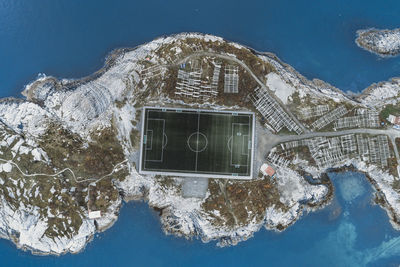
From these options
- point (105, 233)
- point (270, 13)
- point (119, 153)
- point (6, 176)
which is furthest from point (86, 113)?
point (270, 13)

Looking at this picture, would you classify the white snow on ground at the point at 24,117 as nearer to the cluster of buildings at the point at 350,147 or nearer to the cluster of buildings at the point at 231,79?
the cluster of buildings at the point at 231,79

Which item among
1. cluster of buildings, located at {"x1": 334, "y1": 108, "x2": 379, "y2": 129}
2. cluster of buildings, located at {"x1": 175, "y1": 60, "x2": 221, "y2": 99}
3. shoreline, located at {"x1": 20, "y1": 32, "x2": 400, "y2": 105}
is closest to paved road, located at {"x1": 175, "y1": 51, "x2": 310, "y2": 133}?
cluster of buildings, located at {"x1": 175, "y1": 60, "x2": 221, "y2": 99}

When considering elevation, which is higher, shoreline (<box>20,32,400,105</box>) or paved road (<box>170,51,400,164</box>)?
shoreline (<box>20,32,400,105</box>)

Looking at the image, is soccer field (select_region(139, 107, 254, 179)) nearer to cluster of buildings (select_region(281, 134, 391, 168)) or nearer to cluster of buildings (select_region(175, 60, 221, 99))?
cluster of buildings (select_region(175, 60, 221, 99))

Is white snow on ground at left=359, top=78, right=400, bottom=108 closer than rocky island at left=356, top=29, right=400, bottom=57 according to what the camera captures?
Yes

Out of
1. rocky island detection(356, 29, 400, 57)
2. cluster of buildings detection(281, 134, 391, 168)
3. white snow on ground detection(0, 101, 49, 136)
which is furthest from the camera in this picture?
rocky island detection(356, 29, 400, 57)

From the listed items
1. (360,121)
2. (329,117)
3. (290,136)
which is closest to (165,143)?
(290,136)

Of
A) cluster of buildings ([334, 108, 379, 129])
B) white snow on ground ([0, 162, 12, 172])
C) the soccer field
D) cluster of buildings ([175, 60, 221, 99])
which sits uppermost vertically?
cluster of buildings ([175, 60, 221, 99])

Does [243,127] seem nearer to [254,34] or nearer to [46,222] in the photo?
[254,34]

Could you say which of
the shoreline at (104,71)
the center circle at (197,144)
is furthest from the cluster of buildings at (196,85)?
the shoreline at (104,71)

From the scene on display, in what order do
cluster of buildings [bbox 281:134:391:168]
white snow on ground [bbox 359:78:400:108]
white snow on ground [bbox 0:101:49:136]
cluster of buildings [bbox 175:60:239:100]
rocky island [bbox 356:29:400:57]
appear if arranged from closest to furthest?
1. cluster of buildings [bbox 281:134:391:168]
2. cluster of buildings [bbox 175:60:239:100]
3. white snow on ground [bbox 0:101:49:136]
4. white snow on ground [bbox 359:78:400:108]
5. rocky island [bbox 356:29:400:57]
